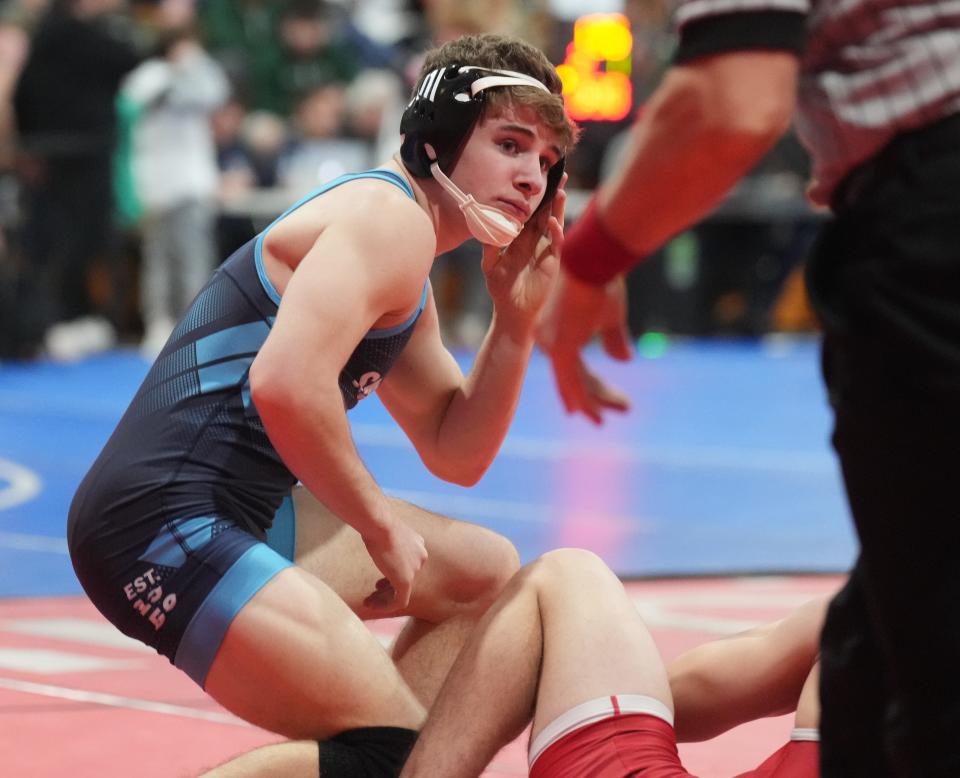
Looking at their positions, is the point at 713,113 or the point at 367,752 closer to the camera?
the point at 713,113

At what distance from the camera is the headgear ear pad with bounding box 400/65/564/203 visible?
292 centimetres

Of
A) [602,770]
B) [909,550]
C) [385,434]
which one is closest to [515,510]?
[385,434]

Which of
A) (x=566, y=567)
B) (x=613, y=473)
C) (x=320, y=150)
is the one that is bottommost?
(x=613, y=473)

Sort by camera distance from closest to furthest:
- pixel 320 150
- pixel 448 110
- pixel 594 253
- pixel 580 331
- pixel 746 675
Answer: pixel 594 253 < pixel 580 331 < pixel 746 675 < pixel 448 110 < pixel 320 150

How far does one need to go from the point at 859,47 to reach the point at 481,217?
1.16m

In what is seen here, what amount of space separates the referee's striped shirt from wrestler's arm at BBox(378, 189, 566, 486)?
3.95ft

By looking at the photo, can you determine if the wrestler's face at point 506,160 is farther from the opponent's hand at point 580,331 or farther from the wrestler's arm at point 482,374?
the opponent's hand at point 580,331

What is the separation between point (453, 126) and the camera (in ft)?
9.57

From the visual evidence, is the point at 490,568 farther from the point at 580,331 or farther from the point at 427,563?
the point at 580,331

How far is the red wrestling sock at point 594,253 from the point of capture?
223cm

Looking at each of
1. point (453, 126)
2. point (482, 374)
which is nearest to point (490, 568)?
point (482, 374)

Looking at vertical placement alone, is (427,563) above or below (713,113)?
below

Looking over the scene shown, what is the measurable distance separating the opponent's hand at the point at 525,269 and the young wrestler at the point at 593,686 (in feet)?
1.95

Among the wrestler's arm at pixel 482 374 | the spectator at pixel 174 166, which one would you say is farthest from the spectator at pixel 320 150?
the wrestler's arm at pixel 482 374
